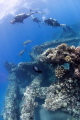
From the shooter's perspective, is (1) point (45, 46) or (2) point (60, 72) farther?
(1) point (45, 46)

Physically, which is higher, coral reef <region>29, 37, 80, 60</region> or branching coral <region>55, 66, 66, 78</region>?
coral reef <region>29, 37, 80, 60</region>

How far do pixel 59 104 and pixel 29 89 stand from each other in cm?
Result: 302

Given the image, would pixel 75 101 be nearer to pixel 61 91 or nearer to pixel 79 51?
pixel 61 91

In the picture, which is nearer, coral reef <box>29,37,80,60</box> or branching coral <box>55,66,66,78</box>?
branching coral <box>55,66,66,78</box>

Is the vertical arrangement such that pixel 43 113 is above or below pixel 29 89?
below

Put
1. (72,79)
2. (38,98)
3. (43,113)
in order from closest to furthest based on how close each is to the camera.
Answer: (72,79) < (43,113) < (38,98)

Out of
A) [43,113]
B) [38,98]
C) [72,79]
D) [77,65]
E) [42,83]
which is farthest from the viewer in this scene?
[42,83]

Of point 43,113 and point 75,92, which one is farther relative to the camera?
point 43,113

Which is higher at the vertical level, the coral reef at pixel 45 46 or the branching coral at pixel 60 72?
the coral reef at pixel 45 46

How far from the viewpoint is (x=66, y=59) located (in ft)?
21.4

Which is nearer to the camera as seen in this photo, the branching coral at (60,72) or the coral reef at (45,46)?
the branching coral at (60,72)

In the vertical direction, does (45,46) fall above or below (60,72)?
above

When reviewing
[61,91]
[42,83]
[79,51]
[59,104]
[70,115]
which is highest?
[42,83]

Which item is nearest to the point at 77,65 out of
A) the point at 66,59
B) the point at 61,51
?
the point at 66,59
